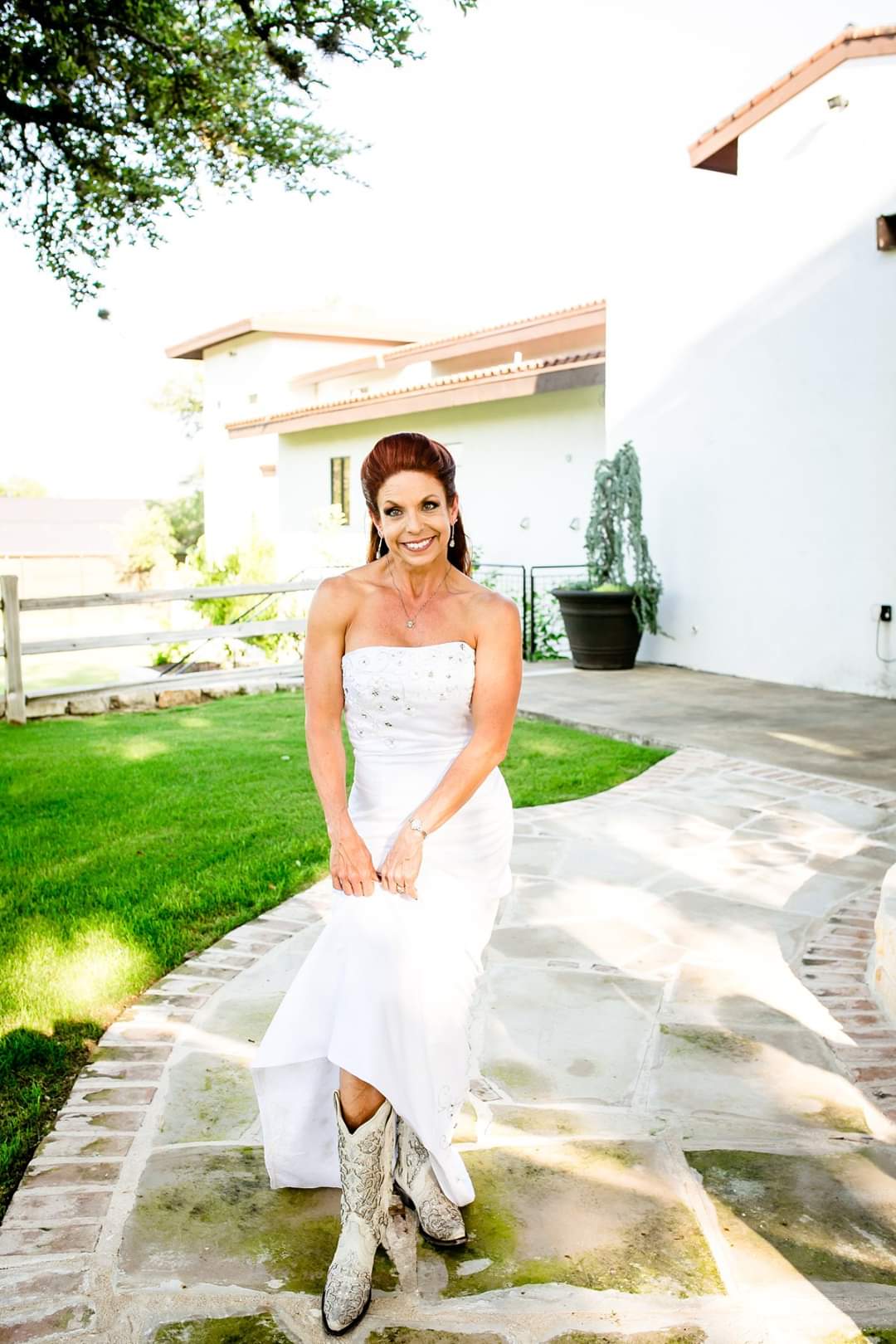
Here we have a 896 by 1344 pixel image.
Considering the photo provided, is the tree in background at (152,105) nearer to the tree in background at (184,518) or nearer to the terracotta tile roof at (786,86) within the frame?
the terracotta tile roof at (786,86)

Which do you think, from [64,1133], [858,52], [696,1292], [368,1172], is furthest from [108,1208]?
[858,52]

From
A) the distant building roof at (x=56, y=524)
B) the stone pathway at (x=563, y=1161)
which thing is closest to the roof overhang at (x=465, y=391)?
the stone pathway at (x=563, y=1161)

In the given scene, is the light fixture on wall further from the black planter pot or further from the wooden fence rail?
the wooden fence rail

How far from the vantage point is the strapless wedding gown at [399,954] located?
7.93ft

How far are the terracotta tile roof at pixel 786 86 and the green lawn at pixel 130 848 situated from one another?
20.9 ft

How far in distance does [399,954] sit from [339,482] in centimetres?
1925

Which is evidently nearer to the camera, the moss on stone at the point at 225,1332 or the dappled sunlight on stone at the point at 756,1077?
the moss on stone at the point at 225,1332

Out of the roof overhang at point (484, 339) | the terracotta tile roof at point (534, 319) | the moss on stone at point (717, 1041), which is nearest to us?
the moss on stone at point (717, 1041)

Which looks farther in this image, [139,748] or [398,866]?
[139,748]

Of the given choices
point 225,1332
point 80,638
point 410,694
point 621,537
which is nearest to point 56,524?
point 80,638

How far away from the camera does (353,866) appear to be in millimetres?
2520

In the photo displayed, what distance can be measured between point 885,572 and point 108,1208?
30.2 ft

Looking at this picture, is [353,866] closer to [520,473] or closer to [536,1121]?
[536,1121]

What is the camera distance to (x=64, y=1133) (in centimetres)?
302
